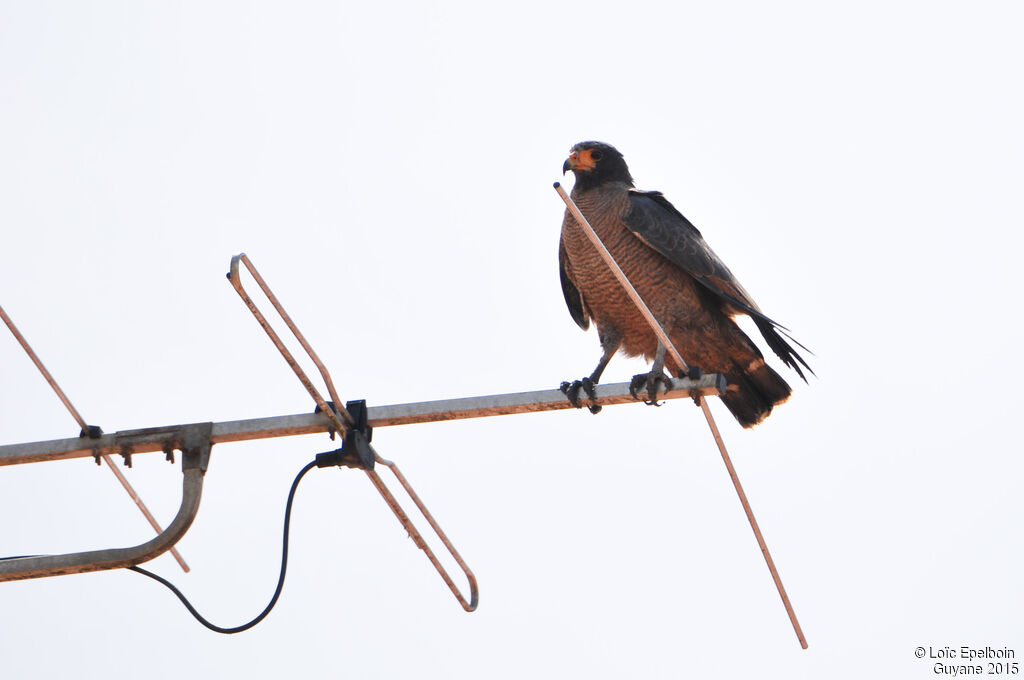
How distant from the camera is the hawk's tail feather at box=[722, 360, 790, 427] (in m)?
7.79

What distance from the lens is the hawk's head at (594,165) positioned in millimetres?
8852

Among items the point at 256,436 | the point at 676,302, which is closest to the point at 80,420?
the point at 256,436

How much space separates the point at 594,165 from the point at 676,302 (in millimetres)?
1505

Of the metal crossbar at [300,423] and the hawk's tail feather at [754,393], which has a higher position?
the hawk's tail feather at [754,393]

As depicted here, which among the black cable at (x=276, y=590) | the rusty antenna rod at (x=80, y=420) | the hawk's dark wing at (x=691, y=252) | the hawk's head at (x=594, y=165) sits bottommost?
the black cable at (x=276, y=590)

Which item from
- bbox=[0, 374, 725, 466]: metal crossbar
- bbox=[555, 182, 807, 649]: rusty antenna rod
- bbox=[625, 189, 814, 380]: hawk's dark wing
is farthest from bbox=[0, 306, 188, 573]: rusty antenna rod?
bbox=[625, 189, 814, 380]: hawk's dark wing

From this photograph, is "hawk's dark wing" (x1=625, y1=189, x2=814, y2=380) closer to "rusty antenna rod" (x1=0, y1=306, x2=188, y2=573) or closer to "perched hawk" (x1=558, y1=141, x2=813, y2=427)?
"perched hawk" (x1=558, y1=141, x2=813, y2=427)

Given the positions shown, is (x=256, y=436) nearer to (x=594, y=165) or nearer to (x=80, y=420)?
(x=80, y=420)

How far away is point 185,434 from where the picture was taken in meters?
4.50

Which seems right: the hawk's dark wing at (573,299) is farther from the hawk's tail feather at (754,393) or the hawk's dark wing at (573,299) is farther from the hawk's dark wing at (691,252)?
the hawk's tail feather at (754,393)

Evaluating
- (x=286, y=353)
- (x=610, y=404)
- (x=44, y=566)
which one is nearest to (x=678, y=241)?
(x=610, y=404)

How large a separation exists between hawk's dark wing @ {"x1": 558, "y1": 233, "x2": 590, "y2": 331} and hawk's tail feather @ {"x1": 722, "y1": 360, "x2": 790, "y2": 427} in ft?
4.16

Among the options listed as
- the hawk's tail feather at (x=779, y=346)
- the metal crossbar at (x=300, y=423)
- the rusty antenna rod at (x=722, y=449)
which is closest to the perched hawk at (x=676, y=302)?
the hawk's tail feather at (x=779, y=346)

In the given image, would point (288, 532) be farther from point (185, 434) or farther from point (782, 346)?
point (782, 346)
